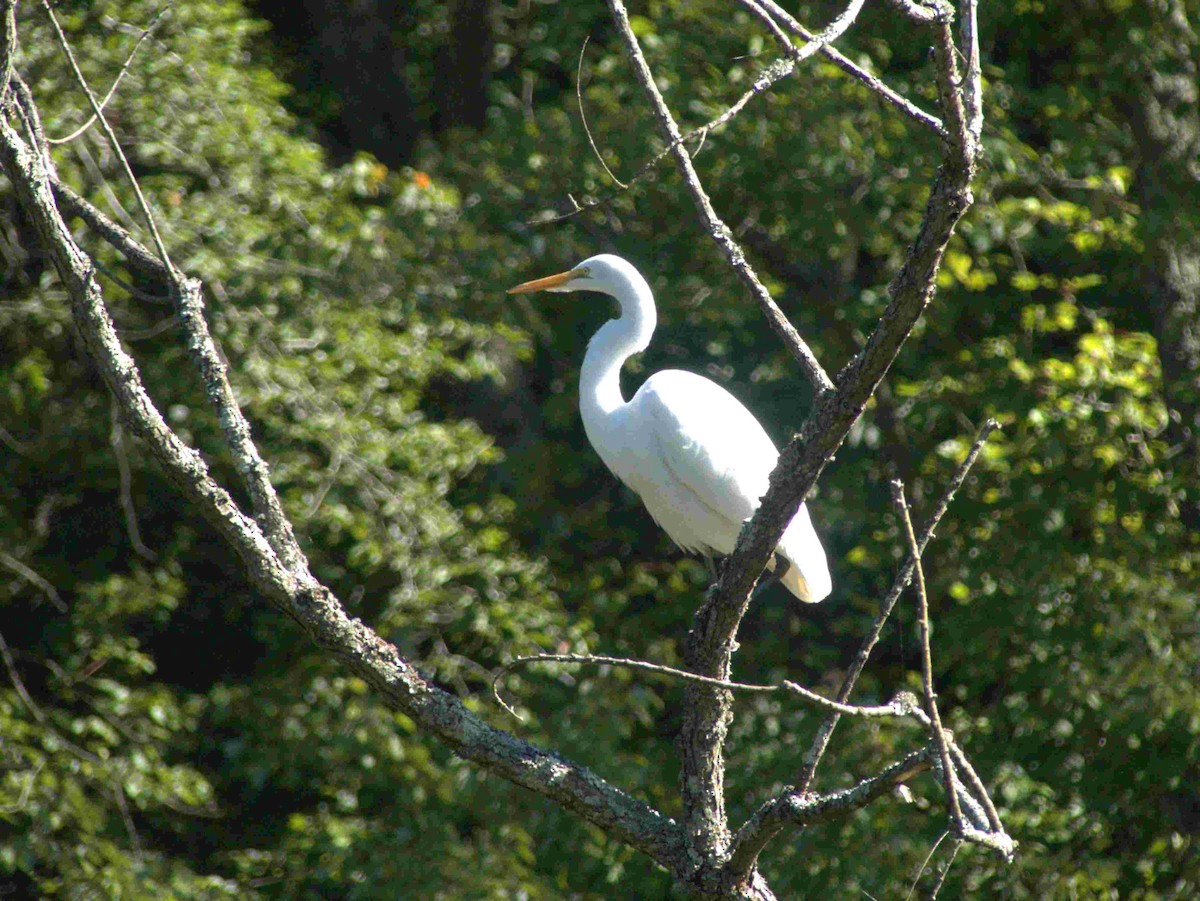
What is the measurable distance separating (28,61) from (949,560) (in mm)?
3251

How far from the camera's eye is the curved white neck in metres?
3.53

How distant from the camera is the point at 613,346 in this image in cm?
355

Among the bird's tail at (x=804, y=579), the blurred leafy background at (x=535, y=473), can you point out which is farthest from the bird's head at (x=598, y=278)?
the blurred leafy background at (x=535, y=473)

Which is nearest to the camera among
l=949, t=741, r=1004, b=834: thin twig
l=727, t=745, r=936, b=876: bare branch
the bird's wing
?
l=949, t=741, r=1004, b=834: thin twig

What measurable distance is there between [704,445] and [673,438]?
0.08 m

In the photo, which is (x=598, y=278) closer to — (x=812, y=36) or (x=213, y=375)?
(x=213, y=375)

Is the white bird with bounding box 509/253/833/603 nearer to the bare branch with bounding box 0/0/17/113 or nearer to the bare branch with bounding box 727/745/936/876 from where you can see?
the bare branch with bounding box 727/745/936/876

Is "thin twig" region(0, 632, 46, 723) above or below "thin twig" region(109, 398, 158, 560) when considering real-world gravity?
below

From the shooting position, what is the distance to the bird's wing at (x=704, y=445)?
3486 millimetres

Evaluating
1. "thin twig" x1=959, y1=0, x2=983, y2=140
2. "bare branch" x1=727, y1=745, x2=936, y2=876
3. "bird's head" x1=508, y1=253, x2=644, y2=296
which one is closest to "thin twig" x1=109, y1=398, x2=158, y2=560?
"bird's head" x1=508, y1=253, x2=644, y2=296

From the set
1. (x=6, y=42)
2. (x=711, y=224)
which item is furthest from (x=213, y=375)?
(x=711, y=224)

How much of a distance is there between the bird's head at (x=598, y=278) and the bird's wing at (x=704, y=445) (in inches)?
10.3

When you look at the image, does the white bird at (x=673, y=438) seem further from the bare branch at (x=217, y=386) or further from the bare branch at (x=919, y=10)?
the bare branch at (x=919, y=10)

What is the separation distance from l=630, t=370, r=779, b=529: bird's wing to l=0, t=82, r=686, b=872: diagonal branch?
142 centimetres
